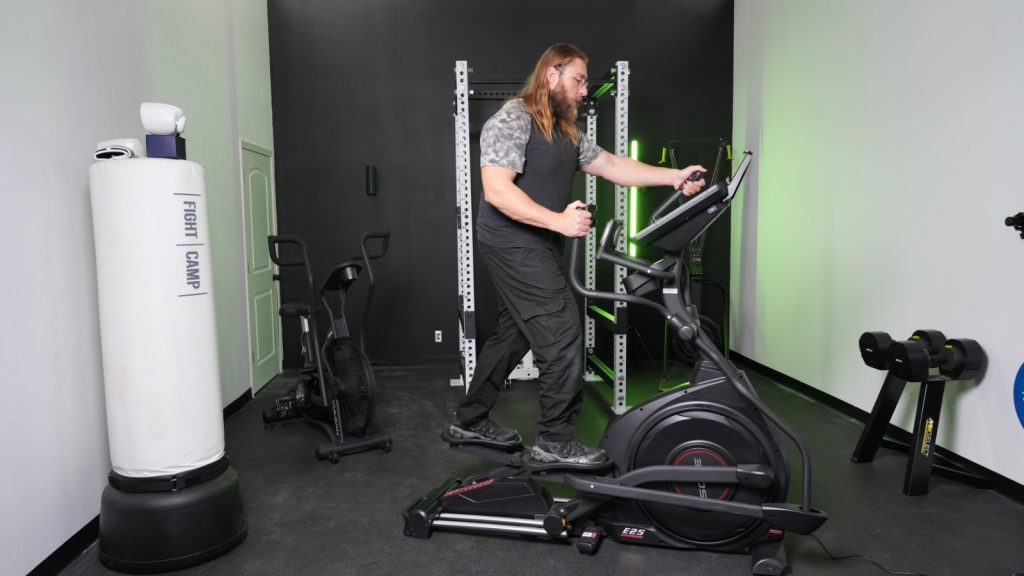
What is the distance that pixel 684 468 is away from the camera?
6.80ft

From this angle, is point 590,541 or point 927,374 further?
point 927,374

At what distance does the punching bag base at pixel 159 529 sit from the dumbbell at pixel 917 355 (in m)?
2.70

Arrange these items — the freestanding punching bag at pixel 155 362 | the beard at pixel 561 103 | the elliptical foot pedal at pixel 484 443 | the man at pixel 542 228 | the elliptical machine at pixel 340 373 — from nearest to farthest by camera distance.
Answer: the freestanding punching bag at pixel 155 362
the man at pixel 542 228
the beard at pixel 561 103
the elliptical foot pedal at pixel 484 443
the elliptical machine at pixel 340 373

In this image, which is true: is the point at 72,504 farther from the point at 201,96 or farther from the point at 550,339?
the point at 201,96

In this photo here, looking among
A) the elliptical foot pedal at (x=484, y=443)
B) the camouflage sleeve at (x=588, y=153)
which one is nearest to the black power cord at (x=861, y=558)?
the elliptical foot pedal at (x=484, y=443)

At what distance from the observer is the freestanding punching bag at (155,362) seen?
2.04m

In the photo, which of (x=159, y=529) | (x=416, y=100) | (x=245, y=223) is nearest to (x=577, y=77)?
(x=159, y=529)

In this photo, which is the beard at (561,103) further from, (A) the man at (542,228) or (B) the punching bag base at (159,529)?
(B) the punching bag base at (159,529)

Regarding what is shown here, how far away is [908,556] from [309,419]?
285cm

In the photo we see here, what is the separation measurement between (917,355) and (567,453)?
156 centimetres

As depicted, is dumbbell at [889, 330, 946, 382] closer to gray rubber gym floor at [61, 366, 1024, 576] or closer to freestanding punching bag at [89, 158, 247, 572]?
gray rubber gym floor at [61, 366, 1024, 576]

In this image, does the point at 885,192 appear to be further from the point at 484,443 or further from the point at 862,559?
the point at 484,443

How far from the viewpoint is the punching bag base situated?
209cm

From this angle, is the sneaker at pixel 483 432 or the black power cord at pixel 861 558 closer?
the black power cord at pixel 861 558
